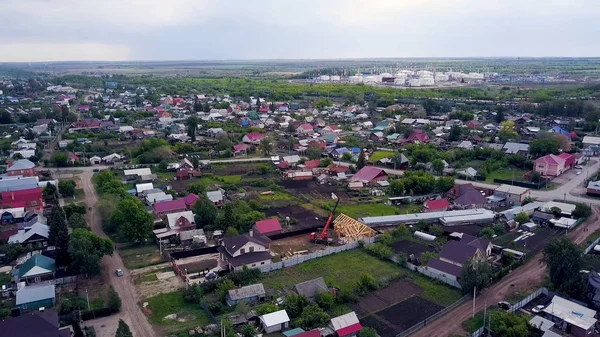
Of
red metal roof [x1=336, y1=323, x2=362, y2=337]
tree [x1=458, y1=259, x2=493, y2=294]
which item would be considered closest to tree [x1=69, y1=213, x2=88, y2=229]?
red metal roof [x1=336, y1=323, x2=362, y2=337]

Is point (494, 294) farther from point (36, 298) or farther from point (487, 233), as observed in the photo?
point (36, 298)

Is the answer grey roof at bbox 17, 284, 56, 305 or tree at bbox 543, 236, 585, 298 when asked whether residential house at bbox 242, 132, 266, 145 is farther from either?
tree at bbox 543, 236, 585, 298

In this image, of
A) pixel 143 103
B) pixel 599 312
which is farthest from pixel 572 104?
pixel 143 103

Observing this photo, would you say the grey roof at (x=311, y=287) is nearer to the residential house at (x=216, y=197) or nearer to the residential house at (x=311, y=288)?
the residential house at (x=311, y=288)

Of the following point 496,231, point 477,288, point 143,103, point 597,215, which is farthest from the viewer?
point 143,103

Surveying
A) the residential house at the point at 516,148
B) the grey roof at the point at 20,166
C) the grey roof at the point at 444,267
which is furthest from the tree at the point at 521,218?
the grey roof at the point at 20,166

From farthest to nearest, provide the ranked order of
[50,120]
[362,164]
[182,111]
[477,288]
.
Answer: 1. [182,111]
2. [50,120]
3. [362,164]
4. [477,288]

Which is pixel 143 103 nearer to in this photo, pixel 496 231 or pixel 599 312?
pixel 496 231
